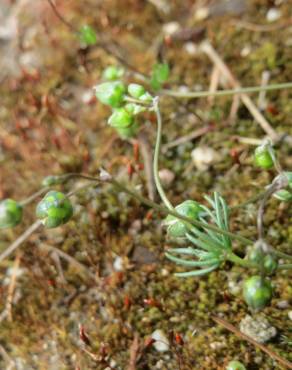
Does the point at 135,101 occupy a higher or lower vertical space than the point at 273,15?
higher

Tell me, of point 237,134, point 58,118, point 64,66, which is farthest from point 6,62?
point 237,134

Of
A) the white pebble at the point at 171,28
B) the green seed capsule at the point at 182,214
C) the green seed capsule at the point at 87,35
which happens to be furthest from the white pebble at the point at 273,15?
the green seed capsule at the point at 182,214

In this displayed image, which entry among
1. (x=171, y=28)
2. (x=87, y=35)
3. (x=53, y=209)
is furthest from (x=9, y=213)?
(x=171, y=28)

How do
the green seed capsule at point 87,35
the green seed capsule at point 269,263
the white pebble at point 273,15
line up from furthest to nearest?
the white pebble at point 273,15, the green seed capsule at point 87,35, the green seed capsule at point 269,263

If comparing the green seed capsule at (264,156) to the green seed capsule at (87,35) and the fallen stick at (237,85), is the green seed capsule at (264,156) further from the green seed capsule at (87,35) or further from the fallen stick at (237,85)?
the green seed capsule at (87,35)

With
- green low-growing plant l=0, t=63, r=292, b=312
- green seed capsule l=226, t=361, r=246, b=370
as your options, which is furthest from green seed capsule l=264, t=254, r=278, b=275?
green seed capsule l=226, t=361, r=246, b=370

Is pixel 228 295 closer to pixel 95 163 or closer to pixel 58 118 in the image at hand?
pixel 95 163

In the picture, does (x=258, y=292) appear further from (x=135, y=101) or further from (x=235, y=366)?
(x=135, y=101)
